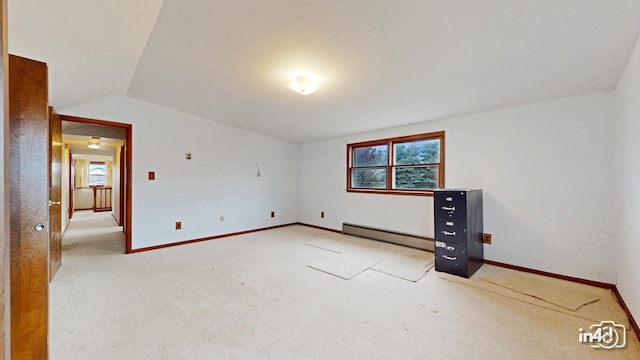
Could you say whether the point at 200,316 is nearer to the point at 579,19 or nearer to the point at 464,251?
the point at 464,251

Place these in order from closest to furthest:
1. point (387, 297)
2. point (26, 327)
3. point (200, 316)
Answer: point (26, 327)
point (200, 316)
point (387, 297)

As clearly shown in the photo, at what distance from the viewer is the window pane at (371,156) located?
459 cm

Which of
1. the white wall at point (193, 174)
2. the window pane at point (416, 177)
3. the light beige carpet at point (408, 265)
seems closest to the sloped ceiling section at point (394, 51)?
the white wall at point (193, 174)

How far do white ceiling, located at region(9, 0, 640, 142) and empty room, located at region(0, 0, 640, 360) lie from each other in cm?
2

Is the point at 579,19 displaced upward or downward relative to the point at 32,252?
upward

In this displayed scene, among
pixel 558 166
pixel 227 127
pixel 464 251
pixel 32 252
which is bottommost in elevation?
pixel 464 251

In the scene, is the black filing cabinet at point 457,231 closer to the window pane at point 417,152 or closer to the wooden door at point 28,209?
the window pane at point 417,152

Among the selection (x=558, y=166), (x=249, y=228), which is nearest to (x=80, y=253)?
(x=249, y=228)

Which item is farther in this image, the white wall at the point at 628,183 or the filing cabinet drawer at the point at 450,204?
the filing cabinet drawer at the point at 450,204

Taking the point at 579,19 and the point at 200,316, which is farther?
the point at 200,316

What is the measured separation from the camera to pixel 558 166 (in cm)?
280

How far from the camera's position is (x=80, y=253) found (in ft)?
12.2

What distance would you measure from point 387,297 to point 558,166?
2.38 metres

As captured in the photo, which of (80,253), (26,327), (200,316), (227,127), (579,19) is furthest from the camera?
(227,127)
